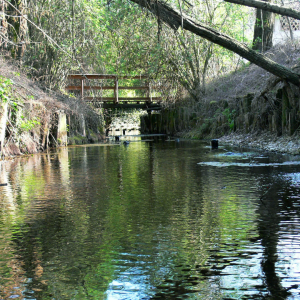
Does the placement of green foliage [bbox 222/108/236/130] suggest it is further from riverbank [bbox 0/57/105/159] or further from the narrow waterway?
the narrow waterway

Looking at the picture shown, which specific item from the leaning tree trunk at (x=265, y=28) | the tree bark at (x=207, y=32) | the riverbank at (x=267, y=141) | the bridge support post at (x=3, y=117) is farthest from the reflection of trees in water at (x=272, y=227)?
the leaning tree trunk at (x=265, y=28)

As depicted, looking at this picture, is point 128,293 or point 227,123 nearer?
point 128,293

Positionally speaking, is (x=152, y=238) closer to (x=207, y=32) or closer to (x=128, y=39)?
(x=128, y=39)

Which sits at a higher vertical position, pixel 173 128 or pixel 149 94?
pixel 149 94

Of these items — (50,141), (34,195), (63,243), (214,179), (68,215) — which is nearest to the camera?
(63,243)

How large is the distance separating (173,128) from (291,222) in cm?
2726

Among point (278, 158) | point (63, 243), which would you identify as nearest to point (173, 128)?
point (278, 158)

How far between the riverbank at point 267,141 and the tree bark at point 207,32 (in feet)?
6.05

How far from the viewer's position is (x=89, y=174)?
9.77m

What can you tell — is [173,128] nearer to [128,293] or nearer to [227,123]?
[227,123]

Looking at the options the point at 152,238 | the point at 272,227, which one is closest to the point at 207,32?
the point at 272,227

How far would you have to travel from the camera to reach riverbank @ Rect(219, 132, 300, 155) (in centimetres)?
1338

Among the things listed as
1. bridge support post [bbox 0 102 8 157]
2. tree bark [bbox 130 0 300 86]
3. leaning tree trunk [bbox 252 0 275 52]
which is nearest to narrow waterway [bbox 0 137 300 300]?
tree bark [bbox 130 0 300 86]

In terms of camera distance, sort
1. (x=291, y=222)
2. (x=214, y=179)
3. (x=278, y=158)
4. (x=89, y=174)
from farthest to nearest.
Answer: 1. (x=278, y=158)
2. (x=89, y=174)
3. (x=214, y=179)
4. (x=291, y=222)
